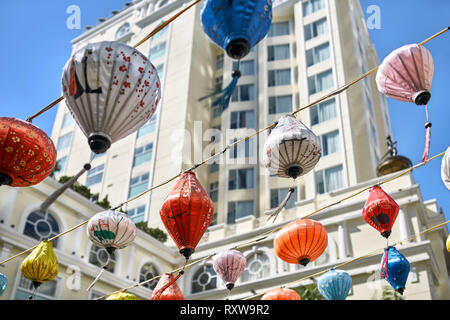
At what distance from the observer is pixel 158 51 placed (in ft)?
105

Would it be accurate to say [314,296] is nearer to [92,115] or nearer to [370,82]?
[92,115]

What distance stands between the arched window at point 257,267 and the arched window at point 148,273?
3362 millimetres

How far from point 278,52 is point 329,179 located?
1144 centimetres

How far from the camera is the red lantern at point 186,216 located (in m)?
5.76

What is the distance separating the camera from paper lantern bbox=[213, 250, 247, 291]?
29.6 ft

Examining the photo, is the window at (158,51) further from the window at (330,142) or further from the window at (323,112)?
the window at (330,142)

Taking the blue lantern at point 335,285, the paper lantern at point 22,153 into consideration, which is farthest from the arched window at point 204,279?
the paper lantern at point 22,153

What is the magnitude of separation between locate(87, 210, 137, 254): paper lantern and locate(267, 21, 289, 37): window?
24820 mm

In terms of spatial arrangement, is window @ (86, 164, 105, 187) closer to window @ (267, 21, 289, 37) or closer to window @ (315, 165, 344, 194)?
window @ (315, 165, 344, 194)

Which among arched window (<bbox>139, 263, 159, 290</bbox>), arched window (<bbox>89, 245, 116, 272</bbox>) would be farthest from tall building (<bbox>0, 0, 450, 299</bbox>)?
arched window (<bbox>89, 245, 116, 272</bbox>)

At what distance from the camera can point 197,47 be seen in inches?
1227

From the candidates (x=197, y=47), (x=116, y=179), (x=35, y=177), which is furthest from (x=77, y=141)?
(x=35, y=177)

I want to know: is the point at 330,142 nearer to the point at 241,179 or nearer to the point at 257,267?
the point at 241,179

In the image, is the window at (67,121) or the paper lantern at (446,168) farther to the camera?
the window at (67,121)
